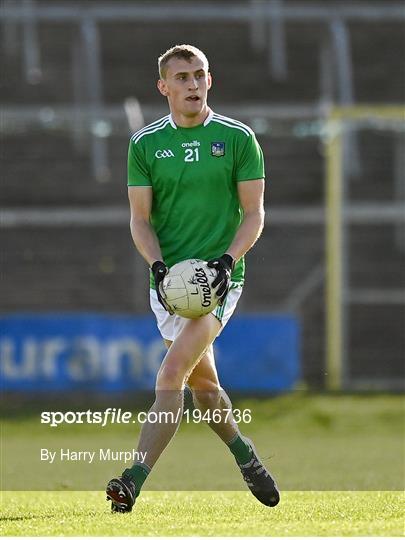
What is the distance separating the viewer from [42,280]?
16.8 metres

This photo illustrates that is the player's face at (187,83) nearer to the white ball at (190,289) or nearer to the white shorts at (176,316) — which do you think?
the white ball at (190,289)

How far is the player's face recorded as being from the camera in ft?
22.0

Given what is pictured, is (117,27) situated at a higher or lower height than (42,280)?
higher

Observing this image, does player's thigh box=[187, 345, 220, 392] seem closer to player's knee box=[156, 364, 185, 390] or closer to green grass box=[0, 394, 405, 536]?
player's knee box=[156, 364, 185, 390]

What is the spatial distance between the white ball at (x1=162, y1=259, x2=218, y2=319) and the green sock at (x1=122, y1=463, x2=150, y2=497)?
72 cm

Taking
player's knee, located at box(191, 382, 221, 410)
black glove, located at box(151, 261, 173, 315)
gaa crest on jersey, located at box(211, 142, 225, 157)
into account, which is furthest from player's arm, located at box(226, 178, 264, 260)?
player's knee, located at box(191, 382, 221, 410)

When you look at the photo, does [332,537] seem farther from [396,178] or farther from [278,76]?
[278,76]

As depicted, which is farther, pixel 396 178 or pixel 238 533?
pixel 396 178

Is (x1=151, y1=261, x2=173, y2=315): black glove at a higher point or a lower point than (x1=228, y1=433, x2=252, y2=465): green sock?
higher

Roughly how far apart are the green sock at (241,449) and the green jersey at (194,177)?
0.94 metres

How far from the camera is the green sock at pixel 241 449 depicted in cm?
706

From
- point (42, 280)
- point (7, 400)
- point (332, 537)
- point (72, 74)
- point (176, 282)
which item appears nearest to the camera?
point (332, 537)

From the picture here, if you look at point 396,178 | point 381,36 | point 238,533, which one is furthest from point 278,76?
point 238,533

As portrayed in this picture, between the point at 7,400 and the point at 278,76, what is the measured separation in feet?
26.5
